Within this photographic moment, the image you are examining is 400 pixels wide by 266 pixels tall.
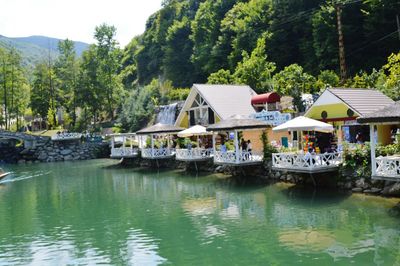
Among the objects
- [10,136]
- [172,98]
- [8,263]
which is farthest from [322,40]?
[8,263]

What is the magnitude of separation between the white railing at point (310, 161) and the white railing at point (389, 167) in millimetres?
3621

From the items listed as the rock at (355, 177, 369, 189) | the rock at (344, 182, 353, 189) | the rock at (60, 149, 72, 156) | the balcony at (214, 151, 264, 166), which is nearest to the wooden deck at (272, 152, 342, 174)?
the rock at (344, 182, 353, 189)

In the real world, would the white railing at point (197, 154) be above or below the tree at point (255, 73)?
below

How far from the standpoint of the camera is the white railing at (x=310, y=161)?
19516 mm

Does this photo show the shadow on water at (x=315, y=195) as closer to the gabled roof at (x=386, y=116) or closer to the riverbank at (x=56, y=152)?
the gabled roof at (x=386, y=116)

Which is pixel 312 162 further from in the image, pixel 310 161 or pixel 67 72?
pixel 67 72

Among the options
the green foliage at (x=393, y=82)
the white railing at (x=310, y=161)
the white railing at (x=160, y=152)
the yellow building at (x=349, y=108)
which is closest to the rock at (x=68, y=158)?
the white railing at (x=160, y=152)

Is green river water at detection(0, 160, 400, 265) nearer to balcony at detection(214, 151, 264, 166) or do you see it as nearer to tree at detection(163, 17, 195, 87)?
balcony at detection(214, 151, 264, 166)

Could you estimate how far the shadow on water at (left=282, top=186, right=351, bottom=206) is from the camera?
58.1ft

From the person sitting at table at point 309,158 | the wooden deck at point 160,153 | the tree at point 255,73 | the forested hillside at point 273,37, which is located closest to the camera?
the person sitting at table at point 309,158

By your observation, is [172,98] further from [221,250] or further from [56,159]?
[221,250]

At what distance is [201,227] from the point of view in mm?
14781

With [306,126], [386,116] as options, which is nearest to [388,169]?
[386,116]

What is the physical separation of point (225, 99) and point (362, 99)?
1469cm
